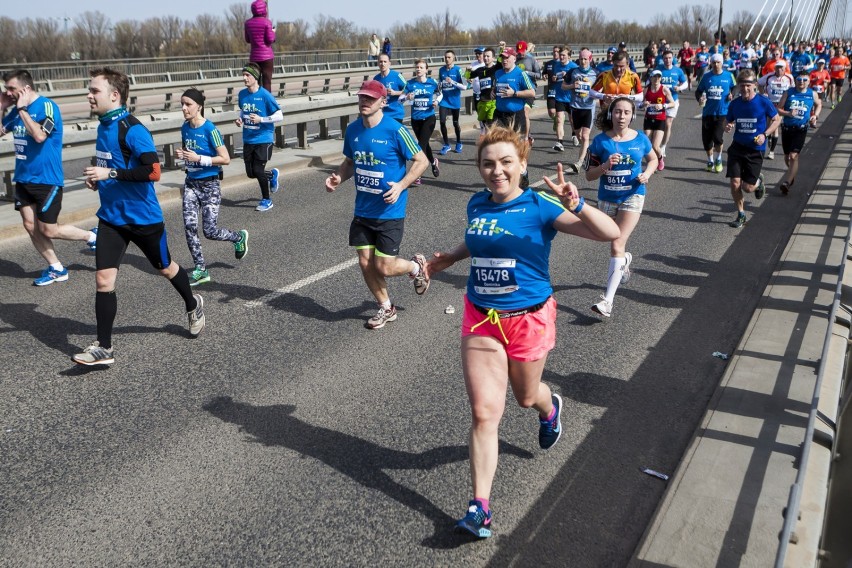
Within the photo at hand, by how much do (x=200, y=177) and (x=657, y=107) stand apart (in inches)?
364

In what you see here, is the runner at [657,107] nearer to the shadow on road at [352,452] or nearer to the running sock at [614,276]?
the running sock at [614,276]

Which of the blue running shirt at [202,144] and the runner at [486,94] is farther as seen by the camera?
the runner at [486,94]

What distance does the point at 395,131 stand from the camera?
22.8 feet

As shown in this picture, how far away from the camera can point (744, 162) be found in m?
11.3

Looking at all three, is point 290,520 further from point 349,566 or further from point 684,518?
point 684,518

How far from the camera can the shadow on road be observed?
439cm

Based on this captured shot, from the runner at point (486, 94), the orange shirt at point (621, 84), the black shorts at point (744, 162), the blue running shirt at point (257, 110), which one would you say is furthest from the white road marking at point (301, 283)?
the orange shirt at point (621, 84)

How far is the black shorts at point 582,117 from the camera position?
16.7m

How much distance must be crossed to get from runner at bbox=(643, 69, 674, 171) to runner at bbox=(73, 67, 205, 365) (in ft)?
34.2

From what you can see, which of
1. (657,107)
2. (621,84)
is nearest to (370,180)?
(621,84)

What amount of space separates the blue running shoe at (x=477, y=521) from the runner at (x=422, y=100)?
1115 cm

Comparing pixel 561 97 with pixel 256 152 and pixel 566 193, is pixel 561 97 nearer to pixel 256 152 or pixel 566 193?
pixel 256 152

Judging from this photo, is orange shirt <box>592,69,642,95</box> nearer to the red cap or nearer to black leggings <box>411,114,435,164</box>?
black leggings <box>411,114,435,164</box>

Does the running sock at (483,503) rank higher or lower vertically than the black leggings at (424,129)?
lower
